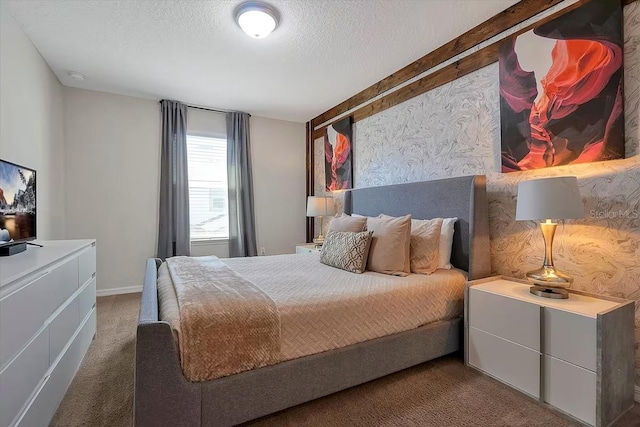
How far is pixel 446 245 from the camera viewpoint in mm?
2416

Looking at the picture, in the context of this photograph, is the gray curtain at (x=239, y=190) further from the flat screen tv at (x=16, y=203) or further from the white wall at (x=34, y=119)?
the flat screen tv at (x=16, y=203)

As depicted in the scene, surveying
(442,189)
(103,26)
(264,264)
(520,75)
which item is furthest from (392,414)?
(103,26)

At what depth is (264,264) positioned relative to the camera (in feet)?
8.82

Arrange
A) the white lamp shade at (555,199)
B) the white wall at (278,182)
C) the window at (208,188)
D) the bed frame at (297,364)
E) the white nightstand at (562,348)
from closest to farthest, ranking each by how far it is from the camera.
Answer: the bed frame at (297,364) < the white nightstand at (562,348) < the white lamp shade at (555,199) < the window at (208,188) < the white wall at (278,182)

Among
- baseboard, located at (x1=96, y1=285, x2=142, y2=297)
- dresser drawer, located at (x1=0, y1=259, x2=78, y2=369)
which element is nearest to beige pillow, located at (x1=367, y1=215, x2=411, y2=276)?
dresser drawer, located at (x1=0, y1=259, x2=78, y2=369)

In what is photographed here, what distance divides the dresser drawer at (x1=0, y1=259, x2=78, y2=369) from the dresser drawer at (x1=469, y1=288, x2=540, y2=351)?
237 centimetres

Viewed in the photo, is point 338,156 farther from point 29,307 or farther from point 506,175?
point 29,307

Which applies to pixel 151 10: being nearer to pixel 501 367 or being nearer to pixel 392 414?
pixel 392 414

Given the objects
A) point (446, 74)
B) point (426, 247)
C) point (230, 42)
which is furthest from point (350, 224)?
point (230, 42)

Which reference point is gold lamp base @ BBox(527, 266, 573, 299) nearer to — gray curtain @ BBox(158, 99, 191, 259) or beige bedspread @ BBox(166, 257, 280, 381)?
beige bedspread @ BBox(166, 257, 280, 381)

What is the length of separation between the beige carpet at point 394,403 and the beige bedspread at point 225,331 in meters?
0.43

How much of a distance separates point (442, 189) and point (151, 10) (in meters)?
2.70

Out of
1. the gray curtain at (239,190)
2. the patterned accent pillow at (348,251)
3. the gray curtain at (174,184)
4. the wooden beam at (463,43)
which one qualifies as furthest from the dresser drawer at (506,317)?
the gray curtain at (174,184)

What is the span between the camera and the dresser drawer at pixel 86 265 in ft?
6.97
